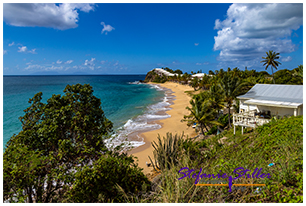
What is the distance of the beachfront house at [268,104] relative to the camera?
1442 centimetres

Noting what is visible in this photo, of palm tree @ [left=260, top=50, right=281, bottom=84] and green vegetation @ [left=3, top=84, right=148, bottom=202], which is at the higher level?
palm tree @ [left=260, top=50, right=281, bottom=84]

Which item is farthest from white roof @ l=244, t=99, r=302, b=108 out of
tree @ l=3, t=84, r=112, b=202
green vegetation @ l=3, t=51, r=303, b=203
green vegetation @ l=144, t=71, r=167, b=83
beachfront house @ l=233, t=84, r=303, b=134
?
green vegetation @ l=144, t=71, r=167, b=83

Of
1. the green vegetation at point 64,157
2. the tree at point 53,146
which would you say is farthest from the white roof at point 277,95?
the tree at point 53,146

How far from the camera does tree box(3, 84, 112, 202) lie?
16.7 feet

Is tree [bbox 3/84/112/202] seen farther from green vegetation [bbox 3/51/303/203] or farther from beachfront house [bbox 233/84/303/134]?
beachfront house [bbox 233/84/303/134]

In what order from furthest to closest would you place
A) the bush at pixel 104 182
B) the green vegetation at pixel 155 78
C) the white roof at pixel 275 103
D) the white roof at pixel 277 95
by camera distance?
the green vegetation at pixel 155 78 → the white roof at pixel 277 95 → the white roof at pixel 275 103 → the bush at pixel 104 182

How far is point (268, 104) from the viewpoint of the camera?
15.5m

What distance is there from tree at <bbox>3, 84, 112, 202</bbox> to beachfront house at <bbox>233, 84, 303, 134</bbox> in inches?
462

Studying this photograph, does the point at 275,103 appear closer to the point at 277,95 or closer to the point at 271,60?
the point at 277,95

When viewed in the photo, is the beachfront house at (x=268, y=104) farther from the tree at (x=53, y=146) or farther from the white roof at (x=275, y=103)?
the tree at (x=53, y=146)

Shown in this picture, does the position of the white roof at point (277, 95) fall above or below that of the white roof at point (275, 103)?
above

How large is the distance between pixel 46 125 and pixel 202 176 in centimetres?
529

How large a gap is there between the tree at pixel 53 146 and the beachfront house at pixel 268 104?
1172 centimetres

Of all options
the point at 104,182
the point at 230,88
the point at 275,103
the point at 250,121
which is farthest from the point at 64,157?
the point at 230,88
